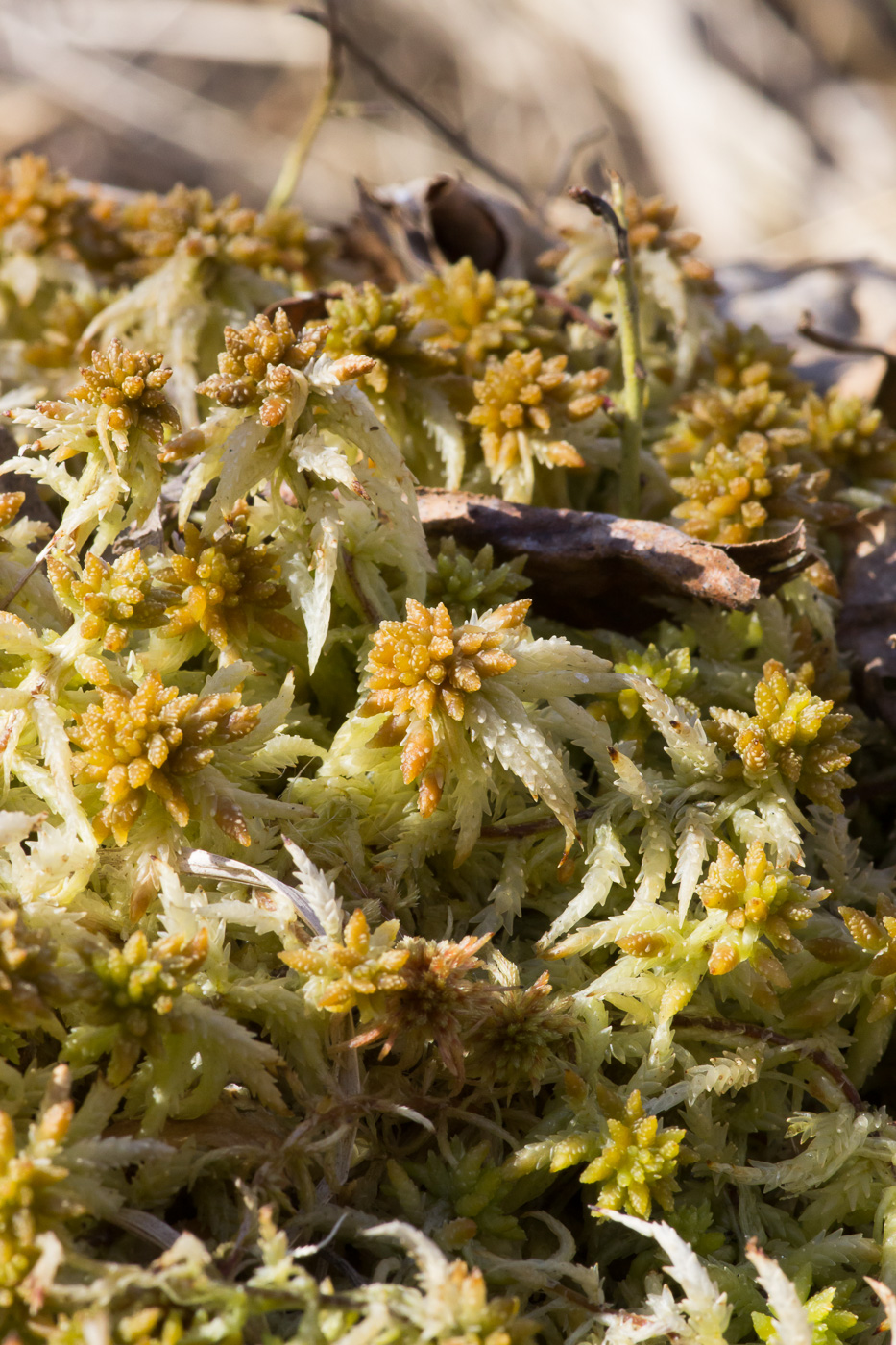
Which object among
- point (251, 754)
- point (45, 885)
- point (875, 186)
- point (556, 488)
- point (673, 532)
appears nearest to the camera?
point (45, 885)

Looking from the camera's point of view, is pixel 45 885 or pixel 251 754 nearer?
pixel 45 885

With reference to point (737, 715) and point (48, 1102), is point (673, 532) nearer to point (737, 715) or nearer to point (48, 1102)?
point (737, 715)

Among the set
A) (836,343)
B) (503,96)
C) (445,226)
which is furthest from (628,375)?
(503,96)

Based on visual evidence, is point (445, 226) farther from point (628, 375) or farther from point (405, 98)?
point (628, 375)

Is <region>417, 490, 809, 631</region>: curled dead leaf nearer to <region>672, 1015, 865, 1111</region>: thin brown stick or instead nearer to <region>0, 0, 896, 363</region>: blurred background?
<region>672, 1015, 865, 1111</region>: thin brown stick

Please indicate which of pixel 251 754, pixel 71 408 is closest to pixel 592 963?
pixel 251 754

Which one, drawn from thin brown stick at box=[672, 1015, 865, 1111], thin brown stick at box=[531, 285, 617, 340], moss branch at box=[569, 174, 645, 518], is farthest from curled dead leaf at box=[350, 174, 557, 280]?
thin brown stick at box=[672, 1015, 865, 1111]

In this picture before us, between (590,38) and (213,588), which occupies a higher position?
(590,38)
